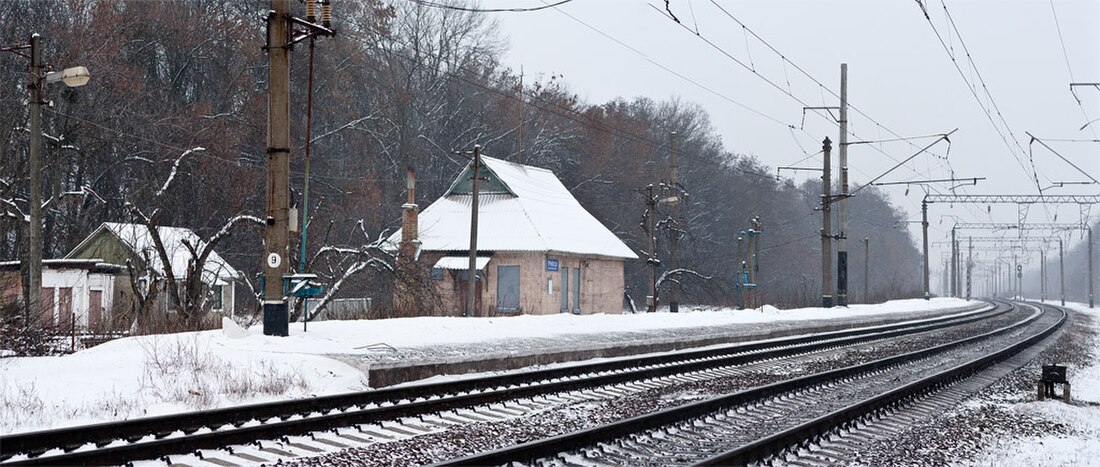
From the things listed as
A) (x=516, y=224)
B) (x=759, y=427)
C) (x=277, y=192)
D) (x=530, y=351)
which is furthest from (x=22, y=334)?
(x=516, y=224)

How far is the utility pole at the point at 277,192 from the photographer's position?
54.4ft

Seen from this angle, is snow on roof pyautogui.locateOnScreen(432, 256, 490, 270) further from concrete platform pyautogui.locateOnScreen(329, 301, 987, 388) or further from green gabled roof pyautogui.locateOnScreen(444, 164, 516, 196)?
concrete platform pyautogui.locateOnScreen(329, 301, 987, 388)

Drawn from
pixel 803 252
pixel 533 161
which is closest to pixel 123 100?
pixel 533 161

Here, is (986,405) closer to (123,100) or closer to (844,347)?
(844,347)

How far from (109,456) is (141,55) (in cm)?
3635

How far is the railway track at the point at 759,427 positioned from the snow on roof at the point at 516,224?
82.1 ft

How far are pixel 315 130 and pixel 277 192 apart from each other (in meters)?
31.5

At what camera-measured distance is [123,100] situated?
38594 mm

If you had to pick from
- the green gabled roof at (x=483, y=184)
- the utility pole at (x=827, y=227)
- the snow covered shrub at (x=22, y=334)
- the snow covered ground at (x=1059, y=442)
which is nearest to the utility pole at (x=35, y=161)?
the snow covered shrub at (x=22, y=334)

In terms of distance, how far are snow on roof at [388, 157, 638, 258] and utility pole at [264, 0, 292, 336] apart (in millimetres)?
23595

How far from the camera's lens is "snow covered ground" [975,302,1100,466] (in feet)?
33.0

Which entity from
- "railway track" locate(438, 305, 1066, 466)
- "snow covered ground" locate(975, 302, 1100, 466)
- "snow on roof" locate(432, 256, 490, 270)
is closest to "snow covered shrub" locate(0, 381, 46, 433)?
"railway track" locate(438, 305, 1066, 466)

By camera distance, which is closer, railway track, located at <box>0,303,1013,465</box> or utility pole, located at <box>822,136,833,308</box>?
railway track, located at <box>0,303,1013,465</box>

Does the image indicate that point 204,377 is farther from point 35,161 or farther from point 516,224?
point 516,224
